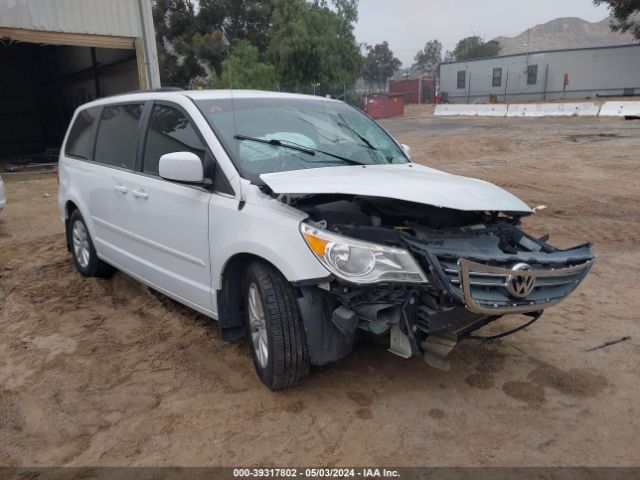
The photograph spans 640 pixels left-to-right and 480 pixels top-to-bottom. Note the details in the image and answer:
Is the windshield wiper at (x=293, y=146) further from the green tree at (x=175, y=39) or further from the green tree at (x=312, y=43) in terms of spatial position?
the green tree at (x=175, y=39)

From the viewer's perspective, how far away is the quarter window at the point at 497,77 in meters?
42.3

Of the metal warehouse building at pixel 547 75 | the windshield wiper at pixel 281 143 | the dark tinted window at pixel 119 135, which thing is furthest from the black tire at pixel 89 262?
the metal warehouse building at pixel 547 75

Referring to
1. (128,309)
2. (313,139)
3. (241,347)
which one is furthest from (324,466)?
(128,309)

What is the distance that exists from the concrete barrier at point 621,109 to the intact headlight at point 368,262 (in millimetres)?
24109

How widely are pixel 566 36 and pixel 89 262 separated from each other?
634 ft

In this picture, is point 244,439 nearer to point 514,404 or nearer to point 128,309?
point 514,404

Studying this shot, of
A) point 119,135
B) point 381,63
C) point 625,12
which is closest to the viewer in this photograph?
point 119,135

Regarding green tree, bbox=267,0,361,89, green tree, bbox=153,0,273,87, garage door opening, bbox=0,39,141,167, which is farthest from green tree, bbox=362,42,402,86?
garage door opening, bbox=0,39,141,167

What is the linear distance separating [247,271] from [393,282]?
0.99 meters

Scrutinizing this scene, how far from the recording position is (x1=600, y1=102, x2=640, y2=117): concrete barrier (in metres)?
22.9

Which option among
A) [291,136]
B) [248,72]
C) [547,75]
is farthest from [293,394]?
[547,75]

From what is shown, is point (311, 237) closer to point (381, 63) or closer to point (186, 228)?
point (186, 228)

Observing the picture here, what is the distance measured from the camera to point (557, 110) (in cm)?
2670

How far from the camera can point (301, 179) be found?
10.4ft
